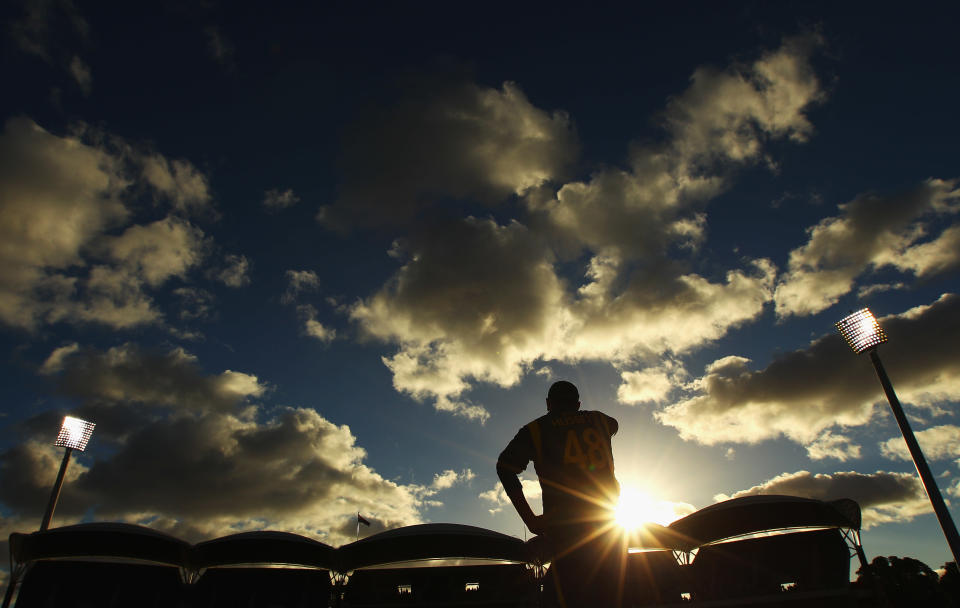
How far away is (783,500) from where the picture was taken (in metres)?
18.9

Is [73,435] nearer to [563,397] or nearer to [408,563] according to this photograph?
[408,563]

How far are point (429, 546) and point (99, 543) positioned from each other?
12.7m

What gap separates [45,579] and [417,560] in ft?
51.3

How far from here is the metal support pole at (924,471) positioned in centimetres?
1753

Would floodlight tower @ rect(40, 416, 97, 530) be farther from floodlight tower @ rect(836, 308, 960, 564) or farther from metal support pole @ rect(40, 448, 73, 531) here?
floodlight tower @ rect(836, 308, 960, 564)

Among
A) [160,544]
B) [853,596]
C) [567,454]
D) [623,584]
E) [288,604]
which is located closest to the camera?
[623,584]

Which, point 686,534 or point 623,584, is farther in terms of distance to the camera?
point 686,534

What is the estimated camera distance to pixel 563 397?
3.38m

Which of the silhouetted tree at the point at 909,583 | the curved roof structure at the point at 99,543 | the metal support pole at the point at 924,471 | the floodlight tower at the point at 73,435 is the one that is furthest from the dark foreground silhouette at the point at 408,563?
the silhouetted tree at the point at 909,583

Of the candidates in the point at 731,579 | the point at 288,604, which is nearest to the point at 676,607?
the point at 731,579

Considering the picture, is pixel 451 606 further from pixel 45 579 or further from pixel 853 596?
pixel 45 579

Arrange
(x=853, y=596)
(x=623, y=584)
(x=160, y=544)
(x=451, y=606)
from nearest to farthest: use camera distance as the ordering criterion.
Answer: (x=623, y=584) → (x=853, y=596) → (x=160, y=544) → (x=451, y=606)

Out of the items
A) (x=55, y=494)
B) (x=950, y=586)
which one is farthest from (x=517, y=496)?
(x=950, y=586)

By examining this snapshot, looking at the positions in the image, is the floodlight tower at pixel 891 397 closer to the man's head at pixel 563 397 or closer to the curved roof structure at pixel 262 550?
the man's head at pixel 563 397
